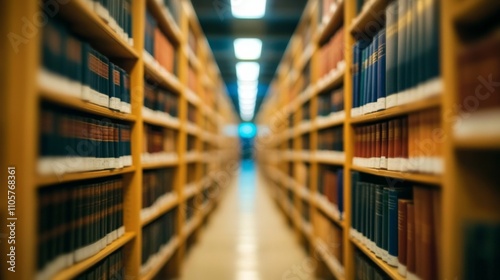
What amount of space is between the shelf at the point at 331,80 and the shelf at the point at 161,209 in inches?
59.5

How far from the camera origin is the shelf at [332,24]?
228 cm

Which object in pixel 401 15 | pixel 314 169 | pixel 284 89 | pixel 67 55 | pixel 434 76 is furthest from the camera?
pixel 284 89

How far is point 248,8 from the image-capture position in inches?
177

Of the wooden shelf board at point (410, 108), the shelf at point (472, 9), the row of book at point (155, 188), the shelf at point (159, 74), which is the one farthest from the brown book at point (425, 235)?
the shelf at point (159, 74)

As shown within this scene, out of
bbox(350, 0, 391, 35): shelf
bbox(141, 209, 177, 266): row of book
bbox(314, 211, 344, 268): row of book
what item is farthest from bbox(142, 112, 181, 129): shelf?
bbox(314, 211, 344, 268): row of book

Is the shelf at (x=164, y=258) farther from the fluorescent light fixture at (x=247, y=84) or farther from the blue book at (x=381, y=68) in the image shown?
the fluorescent light fixture at (x=247, y=84)

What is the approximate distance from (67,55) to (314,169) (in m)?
2.28

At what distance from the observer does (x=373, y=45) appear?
1.64 m

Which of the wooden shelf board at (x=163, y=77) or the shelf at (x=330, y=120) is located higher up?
the wooden shelf board at (x=163, y=77)

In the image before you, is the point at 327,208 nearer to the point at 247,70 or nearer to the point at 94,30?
the point at 94,30

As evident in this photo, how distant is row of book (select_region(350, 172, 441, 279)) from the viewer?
114cm

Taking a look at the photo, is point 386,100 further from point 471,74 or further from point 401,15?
point 471,74

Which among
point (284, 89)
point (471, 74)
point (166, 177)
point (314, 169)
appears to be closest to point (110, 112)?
point (166, 177)

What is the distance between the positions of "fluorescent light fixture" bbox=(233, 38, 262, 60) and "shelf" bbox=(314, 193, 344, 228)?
373 centimetres
